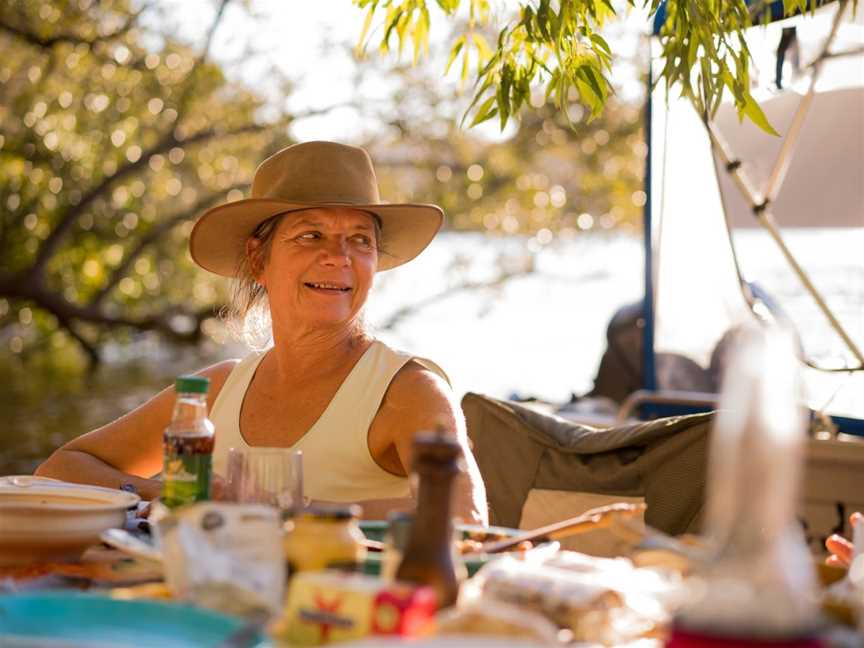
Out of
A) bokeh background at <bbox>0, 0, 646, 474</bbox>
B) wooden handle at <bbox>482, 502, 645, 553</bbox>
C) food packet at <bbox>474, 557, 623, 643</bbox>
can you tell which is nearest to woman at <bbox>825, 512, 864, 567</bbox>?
wooden handle at <bbox>482, 502, 645, 553</bbox>

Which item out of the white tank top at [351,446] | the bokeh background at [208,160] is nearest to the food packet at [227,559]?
the white tank top at [351,446]

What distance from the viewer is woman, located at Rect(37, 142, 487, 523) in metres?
2.60

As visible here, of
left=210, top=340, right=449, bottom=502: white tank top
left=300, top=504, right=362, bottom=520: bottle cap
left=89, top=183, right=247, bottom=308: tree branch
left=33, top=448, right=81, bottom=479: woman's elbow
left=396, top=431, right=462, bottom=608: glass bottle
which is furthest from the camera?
left=89, top=183, right=247, bottom=308: tree branch

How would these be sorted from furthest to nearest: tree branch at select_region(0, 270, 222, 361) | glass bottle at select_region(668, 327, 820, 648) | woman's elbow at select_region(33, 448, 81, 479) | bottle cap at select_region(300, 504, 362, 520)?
tree branch at select_region(0, 270, 222, 361), woman's elbow at select_region(33, 448, 81, 479), bottle cap at select_region(300, 504, 362, 520), glass bottle at select_region(668, 327, 820, 648)

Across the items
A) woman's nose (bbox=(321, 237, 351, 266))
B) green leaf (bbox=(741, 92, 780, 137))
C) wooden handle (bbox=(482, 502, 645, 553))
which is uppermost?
green leaf (bbox=(741, 92, 780, 137))

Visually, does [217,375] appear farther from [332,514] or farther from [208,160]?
[208,160]

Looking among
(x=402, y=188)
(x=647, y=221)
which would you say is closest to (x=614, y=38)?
(x=402, y=188)

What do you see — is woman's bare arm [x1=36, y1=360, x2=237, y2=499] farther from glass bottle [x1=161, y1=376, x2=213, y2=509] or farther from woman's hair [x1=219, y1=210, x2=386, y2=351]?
glass bottle [x1=161, y1=376, x2=213, y2=509]

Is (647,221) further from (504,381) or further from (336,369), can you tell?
(504,381)

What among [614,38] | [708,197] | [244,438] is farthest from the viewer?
[614,38]

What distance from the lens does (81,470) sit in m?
→ 2.71

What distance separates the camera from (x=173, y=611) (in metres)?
1.34

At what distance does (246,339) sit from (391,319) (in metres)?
9.12

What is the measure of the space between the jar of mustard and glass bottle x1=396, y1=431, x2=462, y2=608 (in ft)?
0.36
